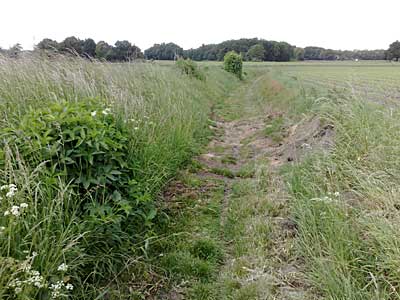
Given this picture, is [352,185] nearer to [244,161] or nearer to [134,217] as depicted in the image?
[134,217]

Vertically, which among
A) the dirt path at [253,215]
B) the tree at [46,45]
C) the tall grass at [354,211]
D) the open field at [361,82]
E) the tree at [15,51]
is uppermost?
the tree at [46,45]

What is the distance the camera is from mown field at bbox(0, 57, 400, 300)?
7.30 ft

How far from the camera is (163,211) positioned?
3.95m

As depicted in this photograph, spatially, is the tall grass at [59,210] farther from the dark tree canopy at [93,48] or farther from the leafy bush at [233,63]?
the leafy bush at [233,63]

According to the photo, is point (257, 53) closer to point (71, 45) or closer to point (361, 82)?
point (361, 82)

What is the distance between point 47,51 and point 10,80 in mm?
1764

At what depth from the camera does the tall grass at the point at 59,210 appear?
1.97m

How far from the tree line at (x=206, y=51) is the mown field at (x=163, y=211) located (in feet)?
4.20

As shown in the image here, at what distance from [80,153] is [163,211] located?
5.06ft

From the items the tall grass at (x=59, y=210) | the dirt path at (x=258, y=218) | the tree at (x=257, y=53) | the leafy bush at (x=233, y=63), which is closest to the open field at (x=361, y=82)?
the dirt path at (x=258, y=218)

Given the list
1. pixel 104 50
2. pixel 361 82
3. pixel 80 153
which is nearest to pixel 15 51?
pixel 104 50

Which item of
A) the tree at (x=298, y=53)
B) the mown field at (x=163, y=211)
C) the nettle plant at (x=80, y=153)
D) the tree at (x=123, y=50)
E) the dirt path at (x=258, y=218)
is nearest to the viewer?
the mown field at (x=163, y=211)

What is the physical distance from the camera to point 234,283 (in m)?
2.77

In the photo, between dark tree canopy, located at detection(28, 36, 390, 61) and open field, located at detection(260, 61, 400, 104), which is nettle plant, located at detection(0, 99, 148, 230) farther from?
open field, located at detection(260, 61, 400, 104)
